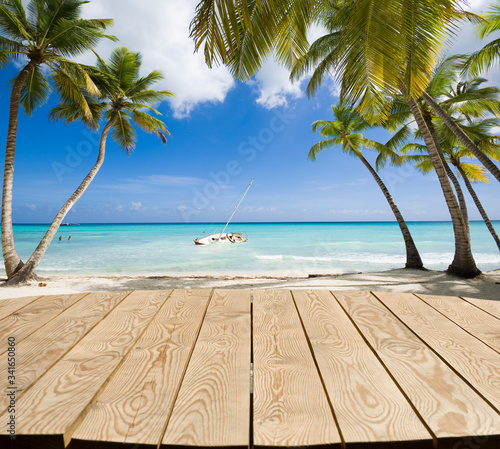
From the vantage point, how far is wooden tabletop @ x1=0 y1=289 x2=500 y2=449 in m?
0.63

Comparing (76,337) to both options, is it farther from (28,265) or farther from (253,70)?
(28,265)

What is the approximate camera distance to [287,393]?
77cm

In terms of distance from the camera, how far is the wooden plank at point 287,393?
24.6 inches

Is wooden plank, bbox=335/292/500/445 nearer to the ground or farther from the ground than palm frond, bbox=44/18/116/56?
nearer to the ground

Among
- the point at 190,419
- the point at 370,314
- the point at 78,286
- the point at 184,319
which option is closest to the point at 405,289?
the point at 370,314

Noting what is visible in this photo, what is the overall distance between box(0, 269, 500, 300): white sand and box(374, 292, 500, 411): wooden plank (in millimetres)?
5481

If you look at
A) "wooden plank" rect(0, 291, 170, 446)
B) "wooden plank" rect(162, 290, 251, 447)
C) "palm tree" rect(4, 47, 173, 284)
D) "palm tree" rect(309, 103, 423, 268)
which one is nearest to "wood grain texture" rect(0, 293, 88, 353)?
"wooden plank" rect(0, 291, 170, 446)

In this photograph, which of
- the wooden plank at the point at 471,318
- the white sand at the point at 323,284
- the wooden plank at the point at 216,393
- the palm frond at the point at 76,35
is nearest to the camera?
the wooden plank at the point at 216,393

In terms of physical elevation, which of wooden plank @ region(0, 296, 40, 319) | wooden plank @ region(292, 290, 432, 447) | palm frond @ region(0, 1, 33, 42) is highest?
palm frond @ region(0, 1, 33, 42)

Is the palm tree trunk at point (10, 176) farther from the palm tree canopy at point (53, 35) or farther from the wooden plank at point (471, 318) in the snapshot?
the wooden plank at point (471, 318)

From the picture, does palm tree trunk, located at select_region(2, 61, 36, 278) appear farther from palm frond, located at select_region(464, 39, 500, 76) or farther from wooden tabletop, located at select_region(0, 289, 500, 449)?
palm frond, located at select_region(464, 39, 500, 76)

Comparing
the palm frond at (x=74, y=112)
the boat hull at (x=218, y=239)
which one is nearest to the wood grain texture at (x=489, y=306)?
the palm frond at (x=74, y=112)

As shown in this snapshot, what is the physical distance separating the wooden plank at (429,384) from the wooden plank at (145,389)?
63 centimetres

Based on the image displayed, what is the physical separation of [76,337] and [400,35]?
5056 mm
